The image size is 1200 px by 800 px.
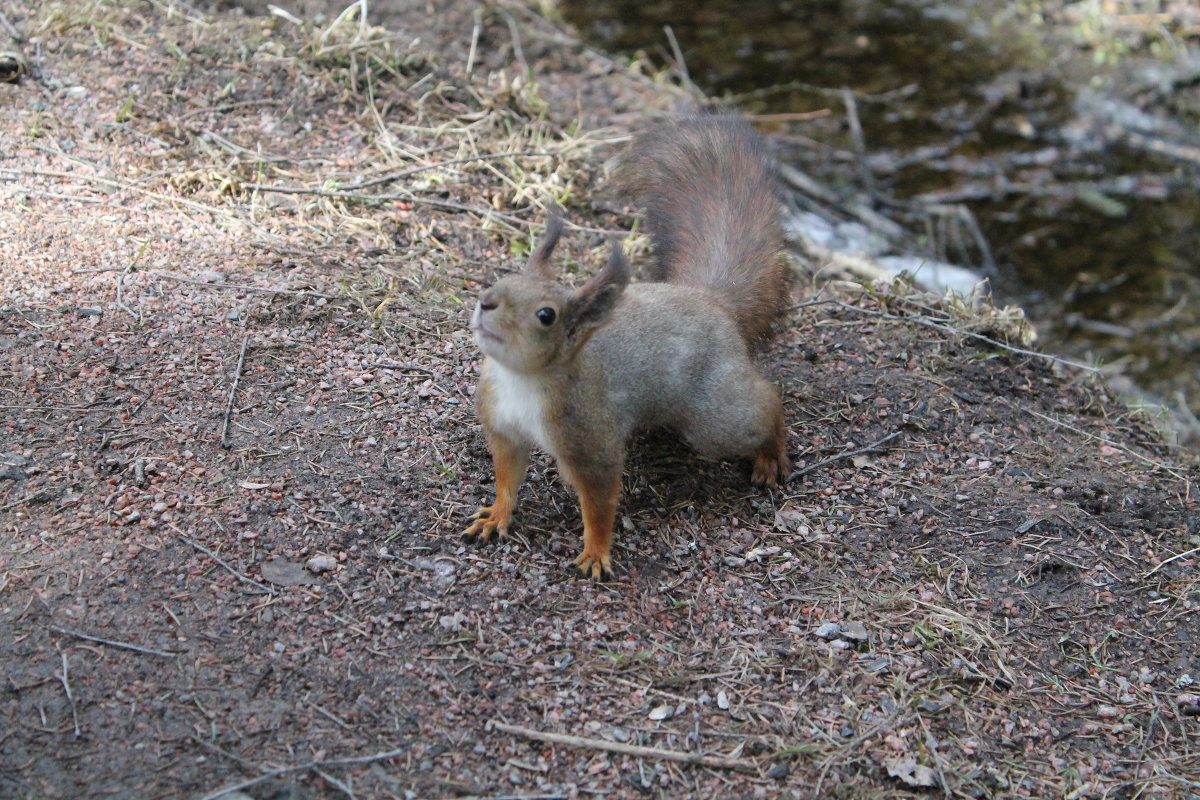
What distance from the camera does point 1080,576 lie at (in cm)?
393

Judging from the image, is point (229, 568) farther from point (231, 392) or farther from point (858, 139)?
point (858, 139)

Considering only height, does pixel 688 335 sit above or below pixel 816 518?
above

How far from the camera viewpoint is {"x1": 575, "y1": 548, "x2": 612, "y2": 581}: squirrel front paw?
368 cm

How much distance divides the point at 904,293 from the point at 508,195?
6.59ft

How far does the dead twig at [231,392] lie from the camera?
383cm

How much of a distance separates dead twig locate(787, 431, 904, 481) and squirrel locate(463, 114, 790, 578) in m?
0.07

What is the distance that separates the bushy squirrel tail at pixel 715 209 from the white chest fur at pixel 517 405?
3.74ft

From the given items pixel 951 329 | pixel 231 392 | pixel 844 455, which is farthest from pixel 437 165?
pixel 951 329

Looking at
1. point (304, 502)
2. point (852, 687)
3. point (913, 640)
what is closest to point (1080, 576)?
point (913, 640)

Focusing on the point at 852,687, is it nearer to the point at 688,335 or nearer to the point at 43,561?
the point at 688,335

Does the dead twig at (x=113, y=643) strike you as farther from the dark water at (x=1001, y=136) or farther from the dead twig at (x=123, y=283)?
the dark water at (x=1001, y=136)

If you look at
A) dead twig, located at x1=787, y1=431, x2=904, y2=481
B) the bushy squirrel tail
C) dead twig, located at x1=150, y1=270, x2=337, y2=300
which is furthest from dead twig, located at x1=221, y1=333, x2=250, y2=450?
dead twig, located at x1=787, y1=431, x2=904, y2=481

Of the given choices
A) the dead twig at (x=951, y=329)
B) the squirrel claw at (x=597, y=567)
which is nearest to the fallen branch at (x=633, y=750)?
the squirrel claw at (x=597, y=567)

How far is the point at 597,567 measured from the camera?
368 centimetres
